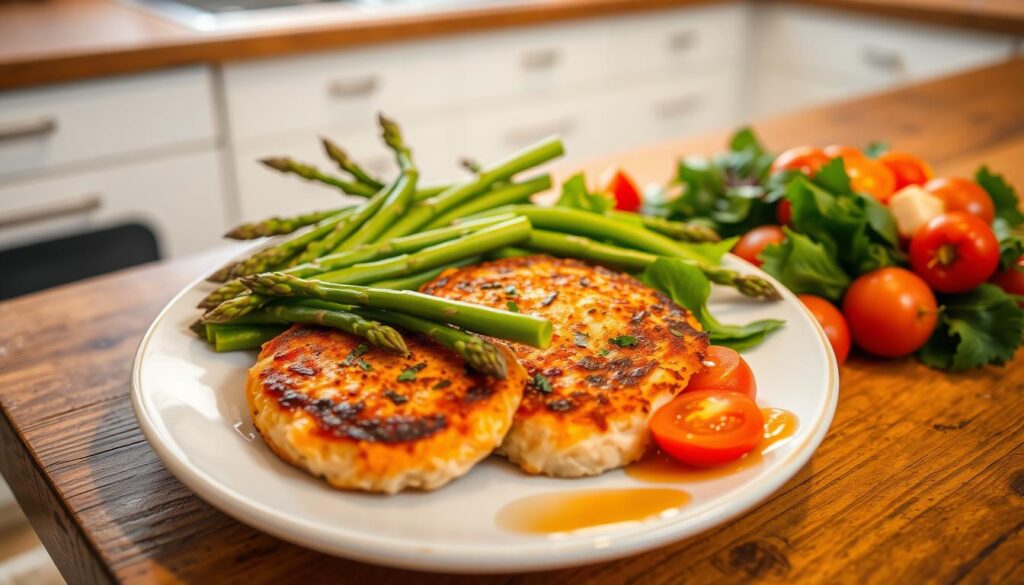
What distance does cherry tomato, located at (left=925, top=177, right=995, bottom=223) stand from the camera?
151 centimetres

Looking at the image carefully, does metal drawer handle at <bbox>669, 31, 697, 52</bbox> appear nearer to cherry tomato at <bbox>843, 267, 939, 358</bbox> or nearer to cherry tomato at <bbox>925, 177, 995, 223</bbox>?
cherry tomato at <bbox>925, 177, 995, 223</bbox>

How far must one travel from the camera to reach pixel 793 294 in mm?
1327

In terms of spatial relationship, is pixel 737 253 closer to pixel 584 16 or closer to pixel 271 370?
pixel 271 370

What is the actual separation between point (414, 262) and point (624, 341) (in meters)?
0.35

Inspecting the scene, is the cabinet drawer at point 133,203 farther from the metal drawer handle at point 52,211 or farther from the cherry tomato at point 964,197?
the cherry tomato at point 964,197

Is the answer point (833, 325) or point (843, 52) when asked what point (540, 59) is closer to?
point (843, 52)

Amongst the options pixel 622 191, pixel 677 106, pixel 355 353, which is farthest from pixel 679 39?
pixel 355 353

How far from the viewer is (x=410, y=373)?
1.01 metres

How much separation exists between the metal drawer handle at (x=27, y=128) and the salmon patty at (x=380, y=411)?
6.23 feet

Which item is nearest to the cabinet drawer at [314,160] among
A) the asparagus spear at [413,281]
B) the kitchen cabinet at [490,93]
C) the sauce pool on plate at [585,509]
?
the kitchen cabinet at [490,93]

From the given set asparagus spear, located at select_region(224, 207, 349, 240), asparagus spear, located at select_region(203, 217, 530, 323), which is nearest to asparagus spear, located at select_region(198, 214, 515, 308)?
asparagus spear, located at select_region(203, 217, 530, 323)

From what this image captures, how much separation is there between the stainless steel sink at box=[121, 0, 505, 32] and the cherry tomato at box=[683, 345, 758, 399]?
7.47 feet

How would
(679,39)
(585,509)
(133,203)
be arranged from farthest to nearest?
(679,39)
(133,203)
(585,509)

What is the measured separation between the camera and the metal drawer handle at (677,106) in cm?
421
